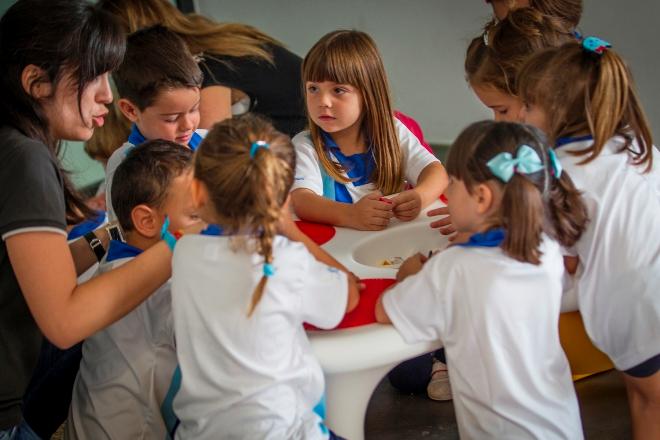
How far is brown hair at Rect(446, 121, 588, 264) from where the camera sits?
120 cm

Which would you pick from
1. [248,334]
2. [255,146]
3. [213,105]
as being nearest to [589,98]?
[255,146]

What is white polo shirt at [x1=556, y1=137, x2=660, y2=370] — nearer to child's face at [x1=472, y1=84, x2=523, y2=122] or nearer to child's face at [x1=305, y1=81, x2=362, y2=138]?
child's face at [x1=472, y1=84, x2=523, y2=122]

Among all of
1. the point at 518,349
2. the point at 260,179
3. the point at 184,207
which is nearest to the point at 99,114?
the point at 184,207

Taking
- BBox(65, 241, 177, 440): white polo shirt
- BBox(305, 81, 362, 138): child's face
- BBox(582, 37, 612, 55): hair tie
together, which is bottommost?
BBox(65, 241, 177, 440): white polo shirt

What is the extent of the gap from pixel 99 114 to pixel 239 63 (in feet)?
3.67

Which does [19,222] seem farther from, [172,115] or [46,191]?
[172,115]

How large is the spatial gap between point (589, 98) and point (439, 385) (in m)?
0.94

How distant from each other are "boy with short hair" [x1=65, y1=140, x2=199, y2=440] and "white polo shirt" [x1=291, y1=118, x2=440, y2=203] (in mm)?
383

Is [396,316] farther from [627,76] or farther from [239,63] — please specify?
[239,63]

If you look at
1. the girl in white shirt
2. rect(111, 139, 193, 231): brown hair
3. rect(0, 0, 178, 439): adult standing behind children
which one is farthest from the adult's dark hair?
the girl in white shirt

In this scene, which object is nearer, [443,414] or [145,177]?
[145,177]

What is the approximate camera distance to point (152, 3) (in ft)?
8.09

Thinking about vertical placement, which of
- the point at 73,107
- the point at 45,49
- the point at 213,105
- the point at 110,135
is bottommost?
the point at 110,135

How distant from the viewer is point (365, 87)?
184 cm
